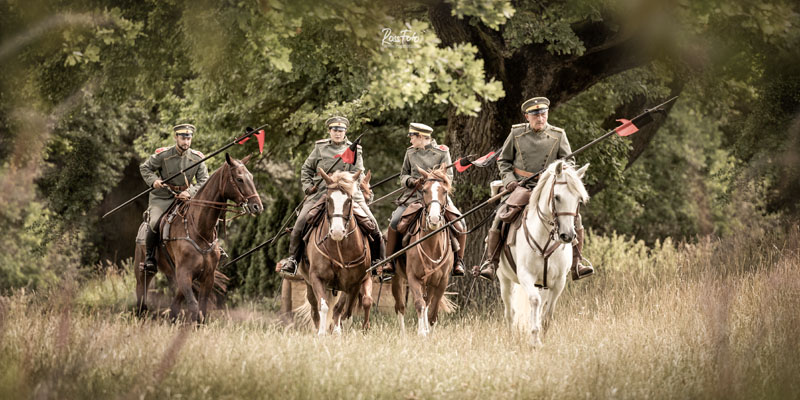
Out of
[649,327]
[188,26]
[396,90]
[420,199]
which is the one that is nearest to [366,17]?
[396,90]

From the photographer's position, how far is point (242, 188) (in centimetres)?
Answer: 1105

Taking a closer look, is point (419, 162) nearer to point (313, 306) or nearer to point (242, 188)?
point (313, 306)

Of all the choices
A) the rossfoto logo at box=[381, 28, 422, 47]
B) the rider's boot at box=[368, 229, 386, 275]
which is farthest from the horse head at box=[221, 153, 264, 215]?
the rossfoto logo at box=[381, 28, 422, 47]

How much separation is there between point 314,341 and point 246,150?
892 centimetres

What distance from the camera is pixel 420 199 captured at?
1216 centimetres

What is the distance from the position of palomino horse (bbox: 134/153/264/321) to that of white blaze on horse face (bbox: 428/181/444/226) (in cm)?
212

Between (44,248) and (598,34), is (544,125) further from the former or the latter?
(44,248)

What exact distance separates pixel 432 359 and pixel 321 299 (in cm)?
285

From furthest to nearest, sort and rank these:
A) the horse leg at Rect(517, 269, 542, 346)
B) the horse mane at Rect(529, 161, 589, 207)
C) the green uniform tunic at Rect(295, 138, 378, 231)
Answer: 1. the green uniform tunic at Rect(295, 138, 378, 231)
2. the horse leg at Rect(517, 269, 542, 346)
3. the horse mane at Rect(529, 161, 589, 207)

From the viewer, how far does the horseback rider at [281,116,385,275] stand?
1177 cm

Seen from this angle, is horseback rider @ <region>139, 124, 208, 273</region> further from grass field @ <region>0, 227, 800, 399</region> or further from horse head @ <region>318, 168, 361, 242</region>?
grass field @ <region>0, 227, 800, 399</region>

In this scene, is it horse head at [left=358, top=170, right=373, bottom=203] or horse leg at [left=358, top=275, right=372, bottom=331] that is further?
horse leg at [left=358, top=275, right=372, bottom=331]

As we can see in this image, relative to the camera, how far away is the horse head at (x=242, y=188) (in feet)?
36.0

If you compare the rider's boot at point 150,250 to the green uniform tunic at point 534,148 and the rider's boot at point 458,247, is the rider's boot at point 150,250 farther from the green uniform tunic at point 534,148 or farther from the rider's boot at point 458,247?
the green uniform tunic at point 534,148
